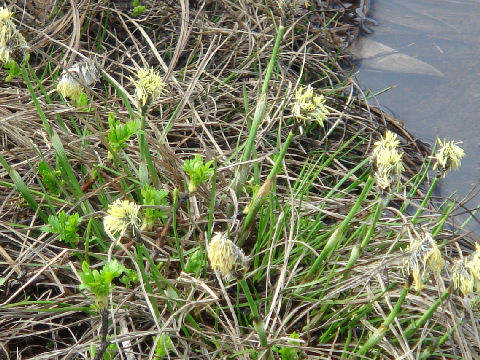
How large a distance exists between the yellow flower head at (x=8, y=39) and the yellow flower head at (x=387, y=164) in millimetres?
983

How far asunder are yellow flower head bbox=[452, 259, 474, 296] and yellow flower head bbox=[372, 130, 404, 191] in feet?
0.78

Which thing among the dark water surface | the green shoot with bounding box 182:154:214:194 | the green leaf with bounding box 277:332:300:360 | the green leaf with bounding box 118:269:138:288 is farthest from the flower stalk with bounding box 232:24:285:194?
the dark water surface

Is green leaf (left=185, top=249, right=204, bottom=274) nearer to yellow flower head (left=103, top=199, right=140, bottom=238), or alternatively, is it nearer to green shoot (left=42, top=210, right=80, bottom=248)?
green shoot (left=42, top=210, right=80, bottom=248)

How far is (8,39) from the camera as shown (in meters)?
1.66

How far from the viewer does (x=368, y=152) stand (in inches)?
114

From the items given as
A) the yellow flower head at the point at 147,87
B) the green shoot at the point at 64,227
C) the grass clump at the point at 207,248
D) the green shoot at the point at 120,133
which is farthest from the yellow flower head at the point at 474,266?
the green shoot at the point at 64,227

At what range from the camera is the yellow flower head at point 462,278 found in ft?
4.62

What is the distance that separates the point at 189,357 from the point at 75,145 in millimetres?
940

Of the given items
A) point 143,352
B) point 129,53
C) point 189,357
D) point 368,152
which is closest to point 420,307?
point 189,357

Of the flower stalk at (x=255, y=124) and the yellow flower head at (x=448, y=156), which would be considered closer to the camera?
the yellow flower head at (x=448, y=156)

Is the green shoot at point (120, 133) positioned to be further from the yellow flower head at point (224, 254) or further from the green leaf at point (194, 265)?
the yellow flower head at point (224, 254)

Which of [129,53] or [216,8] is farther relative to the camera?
[216,8]

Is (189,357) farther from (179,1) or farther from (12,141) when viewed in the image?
(179,1)

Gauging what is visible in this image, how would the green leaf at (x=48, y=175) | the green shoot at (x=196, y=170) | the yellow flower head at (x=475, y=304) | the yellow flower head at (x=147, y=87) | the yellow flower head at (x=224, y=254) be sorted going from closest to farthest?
the yellow flower head at (x=224, y=254) < the yellow flower head at (x=475, y=304) < the yellow flower head at (x=147, y=87) < the green shoot at (x=196, y=170) < the green leaf at (x=48, y=175)
